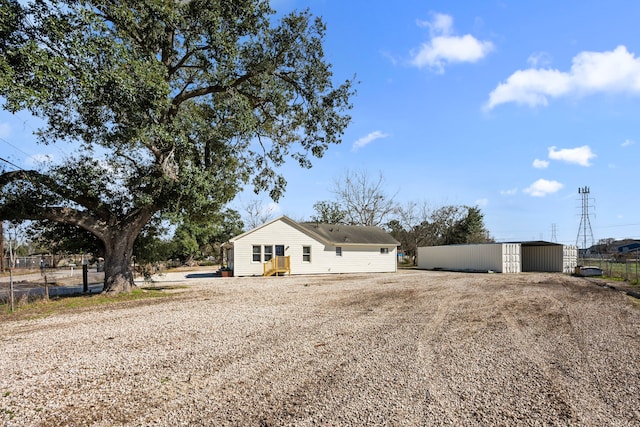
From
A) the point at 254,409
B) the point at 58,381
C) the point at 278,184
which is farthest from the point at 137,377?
the point at 278,184

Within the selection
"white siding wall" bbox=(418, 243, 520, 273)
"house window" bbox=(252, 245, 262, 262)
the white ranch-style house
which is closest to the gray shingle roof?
the white ranch-style house

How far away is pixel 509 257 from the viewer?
27.2m

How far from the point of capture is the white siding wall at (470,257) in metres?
27.0

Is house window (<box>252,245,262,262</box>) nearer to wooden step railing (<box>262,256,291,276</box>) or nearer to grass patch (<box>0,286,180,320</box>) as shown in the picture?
wooden step railing (<box>262,256,291,276</box>)

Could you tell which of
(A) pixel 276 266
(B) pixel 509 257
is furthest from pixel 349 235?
(B) pixel 509 257

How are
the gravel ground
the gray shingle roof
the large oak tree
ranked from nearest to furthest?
1. the gravel ground
2. the large oak tree
3. the gray shingle roof

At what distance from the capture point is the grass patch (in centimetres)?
987

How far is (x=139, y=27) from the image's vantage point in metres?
11.2

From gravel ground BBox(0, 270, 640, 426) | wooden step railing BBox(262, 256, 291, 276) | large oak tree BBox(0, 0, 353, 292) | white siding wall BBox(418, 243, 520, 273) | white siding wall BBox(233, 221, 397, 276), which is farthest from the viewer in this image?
white siding wall BBox(418, 243, 520, 273)

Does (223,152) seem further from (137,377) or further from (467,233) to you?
(467,233)

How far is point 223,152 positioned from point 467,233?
1372 inches

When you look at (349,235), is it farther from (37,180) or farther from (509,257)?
(37,180)

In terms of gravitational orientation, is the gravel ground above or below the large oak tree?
below

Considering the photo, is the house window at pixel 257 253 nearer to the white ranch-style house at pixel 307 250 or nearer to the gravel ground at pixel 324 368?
the white ranch-style house at pixel 307 250
